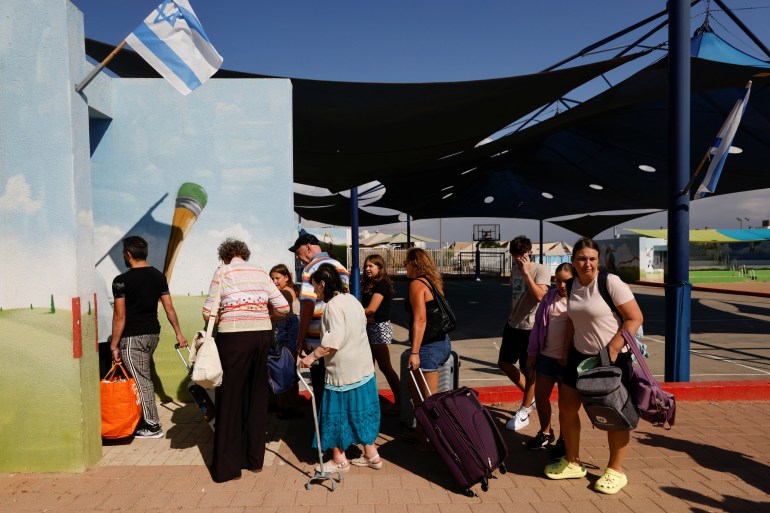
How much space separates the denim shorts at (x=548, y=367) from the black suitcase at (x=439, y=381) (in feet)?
2.28

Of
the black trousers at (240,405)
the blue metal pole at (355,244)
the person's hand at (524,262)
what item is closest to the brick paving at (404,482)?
the black trousers at (240,405)

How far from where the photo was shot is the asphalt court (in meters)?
6.78

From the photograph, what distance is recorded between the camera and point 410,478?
3.64 meters

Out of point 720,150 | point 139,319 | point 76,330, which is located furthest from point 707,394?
point 76,330

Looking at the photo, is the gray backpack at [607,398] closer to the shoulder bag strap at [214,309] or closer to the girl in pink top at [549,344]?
the girl in pink top at [549,344]

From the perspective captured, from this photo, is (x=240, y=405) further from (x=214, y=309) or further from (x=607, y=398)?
(x=607, y=398)

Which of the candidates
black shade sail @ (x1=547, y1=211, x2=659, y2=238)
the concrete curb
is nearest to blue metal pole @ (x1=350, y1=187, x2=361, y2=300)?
black shade sail @ (x1=547, y1=211, x2=659, y2=238)

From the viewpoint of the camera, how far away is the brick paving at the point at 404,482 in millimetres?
3255

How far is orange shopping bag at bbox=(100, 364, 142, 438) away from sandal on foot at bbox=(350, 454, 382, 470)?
1.85 m

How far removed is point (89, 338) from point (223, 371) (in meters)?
1.04

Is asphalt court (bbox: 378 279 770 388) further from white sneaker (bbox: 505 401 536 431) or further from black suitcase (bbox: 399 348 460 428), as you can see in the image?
black suitcase (bbox: 399 348 460 428)

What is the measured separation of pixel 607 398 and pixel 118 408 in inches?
142

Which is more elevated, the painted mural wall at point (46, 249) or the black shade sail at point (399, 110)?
the black shade sail at point (399, 110)

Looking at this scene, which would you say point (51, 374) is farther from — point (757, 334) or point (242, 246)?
point (757, 334)
